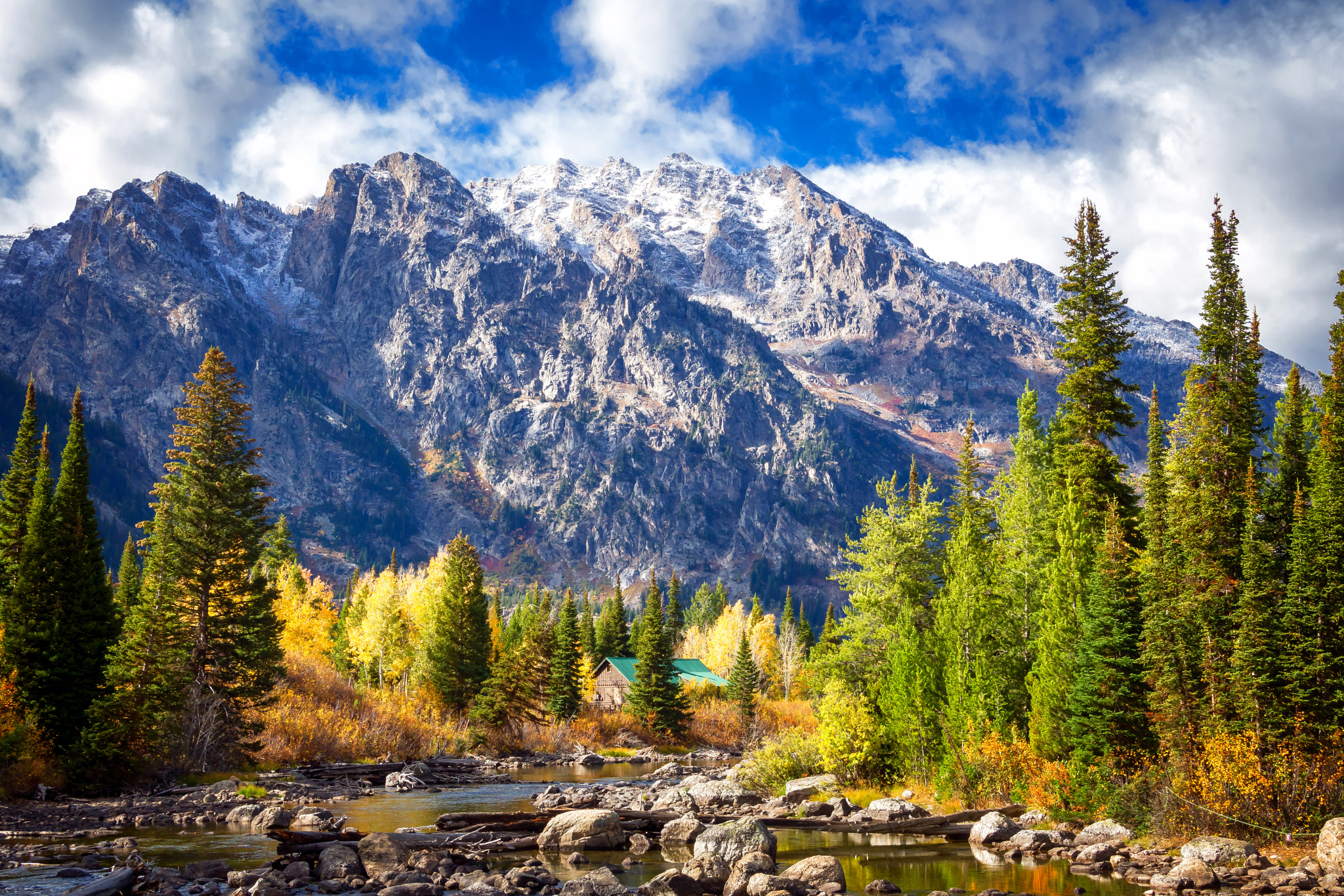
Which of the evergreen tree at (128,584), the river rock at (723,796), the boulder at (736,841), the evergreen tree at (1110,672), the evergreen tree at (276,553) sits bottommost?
the river rock at (723,796)

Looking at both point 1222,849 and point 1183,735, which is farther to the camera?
point 1183,735

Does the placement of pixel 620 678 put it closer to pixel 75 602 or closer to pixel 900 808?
pixel 900 808

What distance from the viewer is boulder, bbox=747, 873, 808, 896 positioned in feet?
74.9

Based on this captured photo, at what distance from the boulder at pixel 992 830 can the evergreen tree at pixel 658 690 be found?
166 feet

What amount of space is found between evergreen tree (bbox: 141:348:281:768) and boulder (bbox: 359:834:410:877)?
21323 mm

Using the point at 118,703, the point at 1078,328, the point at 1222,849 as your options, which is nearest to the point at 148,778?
the point at 118,703

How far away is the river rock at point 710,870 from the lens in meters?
25.2

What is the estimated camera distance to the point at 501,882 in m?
23.8

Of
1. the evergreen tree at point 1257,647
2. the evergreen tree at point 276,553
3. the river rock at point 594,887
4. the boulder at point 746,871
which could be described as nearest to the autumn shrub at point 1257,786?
the evergreen tree at point 1257,647

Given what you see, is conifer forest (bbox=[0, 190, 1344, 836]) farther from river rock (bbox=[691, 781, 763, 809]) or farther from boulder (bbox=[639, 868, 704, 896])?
boulder (bbox=[639, 868, 704, 896])

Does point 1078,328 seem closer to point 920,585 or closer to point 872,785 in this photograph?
point 920,585

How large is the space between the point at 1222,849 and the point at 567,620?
66002 mm

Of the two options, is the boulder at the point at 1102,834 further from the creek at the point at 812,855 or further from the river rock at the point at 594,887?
the river rock at the point at 594,887

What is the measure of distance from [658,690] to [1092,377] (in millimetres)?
55555
